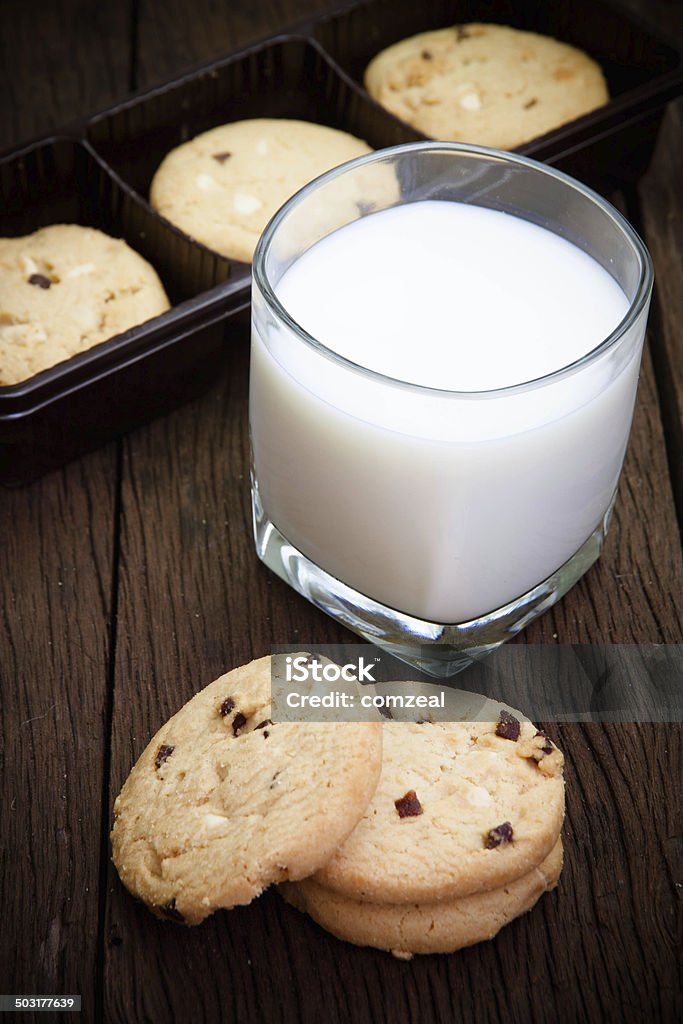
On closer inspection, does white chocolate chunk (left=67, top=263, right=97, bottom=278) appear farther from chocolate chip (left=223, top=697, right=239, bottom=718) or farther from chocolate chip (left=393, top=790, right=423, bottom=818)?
chocolate chip (left=393, top=790, right=423, bottom=818)

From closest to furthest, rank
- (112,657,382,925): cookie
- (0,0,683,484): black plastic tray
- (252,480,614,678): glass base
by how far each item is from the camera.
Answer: (112,657,382,925): cookie
(252,480,614,678): glass base
(0,0,683,484): black plastic tray

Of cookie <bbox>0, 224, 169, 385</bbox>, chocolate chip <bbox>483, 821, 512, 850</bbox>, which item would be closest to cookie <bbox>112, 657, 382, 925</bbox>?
chocolate chip <bbox>483, 821, 512, 850</bbox>

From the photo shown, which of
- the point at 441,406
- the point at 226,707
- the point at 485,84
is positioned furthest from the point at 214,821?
the point at 485,84

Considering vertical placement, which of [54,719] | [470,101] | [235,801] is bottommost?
[54,719]

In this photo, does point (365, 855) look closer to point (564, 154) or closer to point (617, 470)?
→ point (617, 470)

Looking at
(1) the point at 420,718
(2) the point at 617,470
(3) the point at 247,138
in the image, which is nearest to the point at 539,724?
(1) the point at 420,718

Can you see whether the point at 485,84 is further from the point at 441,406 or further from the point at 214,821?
the point at 214,821
